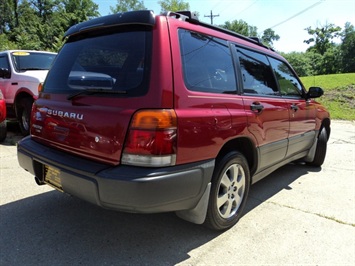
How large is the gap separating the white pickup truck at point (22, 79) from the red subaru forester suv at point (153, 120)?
3.65 meters

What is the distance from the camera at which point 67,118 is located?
250cm

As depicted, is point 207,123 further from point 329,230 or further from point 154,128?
point 329,230

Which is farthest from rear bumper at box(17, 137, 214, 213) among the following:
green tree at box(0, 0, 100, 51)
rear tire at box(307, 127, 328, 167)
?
green tree at box(0, 0, 100, 51)

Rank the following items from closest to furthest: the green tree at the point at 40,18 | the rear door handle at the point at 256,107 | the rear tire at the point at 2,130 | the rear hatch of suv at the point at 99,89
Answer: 1. the rear hatch of suv at the point at 99,89
2. the rear door handle at the point at 256,107
3. the rear tire at the point at 2,130
4. the green tree at the point at 40,18

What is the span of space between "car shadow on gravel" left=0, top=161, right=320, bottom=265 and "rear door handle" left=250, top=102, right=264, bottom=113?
1.15 metres

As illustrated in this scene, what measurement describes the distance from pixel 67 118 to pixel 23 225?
1.21 meters

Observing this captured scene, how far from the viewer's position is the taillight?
2109mm

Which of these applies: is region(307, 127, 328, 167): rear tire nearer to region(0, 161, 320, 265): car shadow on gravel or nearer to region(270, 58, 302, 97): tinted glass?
region(270, 58, 302, 97): tinted glass

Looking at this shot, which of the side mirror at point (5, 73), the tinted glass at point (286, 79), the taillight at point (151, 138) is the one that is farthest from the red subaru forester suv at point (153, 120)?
the side mirror at point (5, 73)

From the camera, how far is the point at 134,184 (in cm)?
204

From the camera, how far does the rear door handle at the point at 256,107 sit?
9.95 feet

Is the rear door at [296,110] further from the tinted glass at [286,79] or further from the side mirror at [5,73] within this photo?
the side mirror at [5,73]

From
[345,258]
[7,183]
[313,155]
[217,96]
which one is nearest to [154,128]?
[217,96]

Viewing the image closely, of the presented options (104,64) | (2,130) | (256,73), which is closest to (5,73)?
(2,130)
